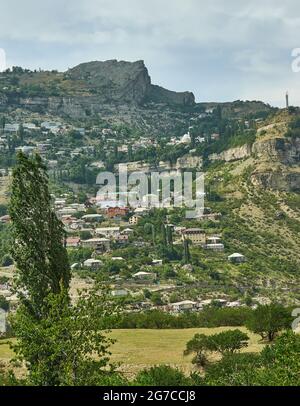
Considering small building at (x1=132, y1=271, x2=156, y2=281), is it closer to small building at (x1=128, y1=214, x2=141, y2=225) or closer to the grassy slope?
the grassy slope

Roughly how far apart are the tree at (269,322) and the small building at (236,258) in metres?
47.2

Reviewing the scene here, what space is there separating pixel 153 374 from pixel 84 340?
6060 mm

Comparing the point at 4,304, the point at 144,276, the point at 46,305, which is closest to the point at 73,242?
the point at 144,276

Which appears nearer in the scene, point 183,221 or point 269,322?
point 269,322

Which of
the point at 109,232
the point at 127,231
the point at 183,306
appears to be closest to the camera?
the point at 183,306

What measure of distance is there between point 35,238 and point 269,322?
1455cm

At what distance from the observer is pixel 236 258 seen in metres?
77.6

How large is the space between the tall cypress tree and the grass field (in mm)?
6792

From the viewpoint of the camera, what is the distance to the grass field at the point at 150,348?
25.6m

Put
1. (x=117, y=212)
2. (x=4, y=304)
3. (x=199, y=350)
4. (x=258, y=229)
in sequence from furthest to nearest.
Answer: (x=117, y=212)
(x=258, y=229)
(x=4, y=304)
(x=199, y=350)

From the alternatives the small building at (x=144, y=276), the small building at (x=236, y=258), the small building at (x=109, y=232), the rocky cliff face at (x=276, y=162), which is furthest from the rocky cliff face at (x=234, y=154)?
the small building at (x=144, y=276)

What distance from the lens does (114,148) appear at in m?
159

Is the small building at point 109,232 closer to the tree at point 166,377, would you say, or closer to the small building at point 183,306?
the small building at point 183,306

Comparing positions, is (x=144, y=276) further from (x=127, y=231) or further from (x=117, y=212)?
(x=117, y=212)
